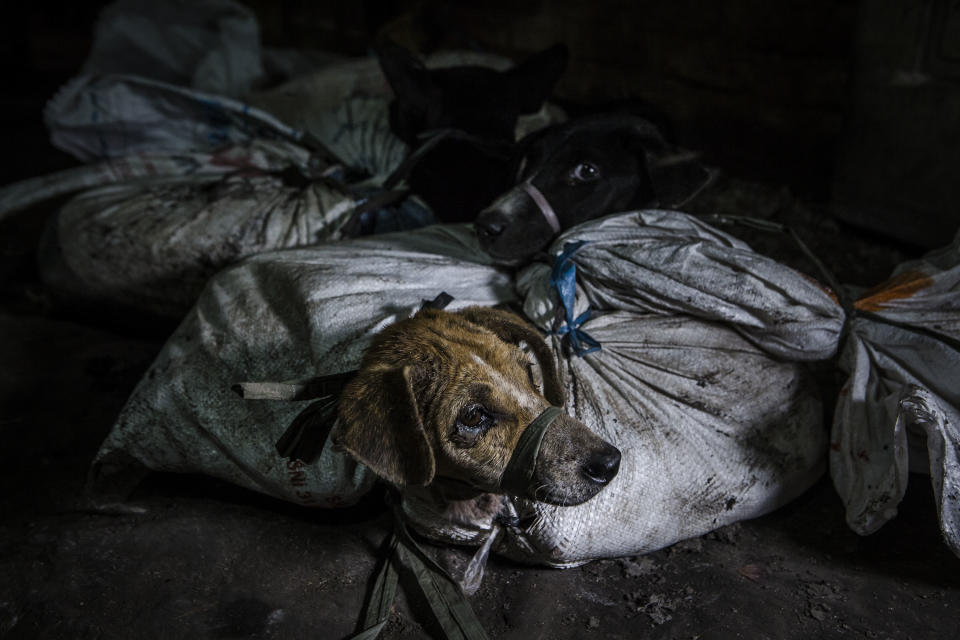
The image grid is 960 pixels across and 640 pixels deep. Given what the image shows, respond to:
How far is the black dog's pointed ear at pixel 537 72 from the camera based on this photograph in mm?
3715

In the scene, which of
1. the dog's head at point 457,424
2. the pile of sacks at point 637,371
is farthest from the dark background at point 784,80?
the dog's head at point 457,424

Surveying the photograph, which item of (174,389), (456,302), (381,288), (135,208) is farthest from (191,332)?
(135,208)

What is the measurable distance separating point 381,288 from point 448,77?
1.77 m

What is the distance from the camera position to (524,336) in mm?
1940

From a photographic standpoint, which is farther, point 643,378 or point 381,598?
point 643,378

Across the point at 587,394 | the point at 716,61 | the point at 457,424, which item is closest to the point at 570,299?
the point at 587,394

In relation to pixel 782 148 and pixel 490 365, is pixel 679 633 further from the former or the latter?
pixel 782 148

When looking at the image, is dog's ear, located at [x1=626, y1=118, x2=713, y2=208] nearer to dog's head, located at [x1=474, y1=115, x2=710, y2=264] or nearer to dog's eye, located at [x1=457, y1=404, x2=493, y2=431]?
dog's head, located at [x1=474, y1=115, x2=710, y2=264]

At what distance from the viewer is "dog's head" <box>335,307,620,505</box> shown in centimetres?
169

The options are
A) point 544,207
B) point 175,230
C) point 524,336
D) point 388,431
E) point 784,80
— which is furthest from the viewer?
point 784,80

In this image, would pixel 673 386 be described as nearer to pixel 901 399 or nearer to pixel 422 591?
pixel 901 399

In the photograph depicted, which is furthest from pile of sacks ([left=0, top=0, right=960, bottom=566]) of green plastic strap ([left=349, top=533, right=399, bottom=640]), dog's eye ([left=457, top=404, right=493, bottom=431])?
dog's eye ([left=457, top=404, right=493, bottom=431])

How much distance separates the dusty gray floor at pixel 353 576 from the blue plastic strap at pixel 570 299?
0.61 metres

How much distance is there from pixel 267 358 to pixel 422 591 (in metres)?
0.79
